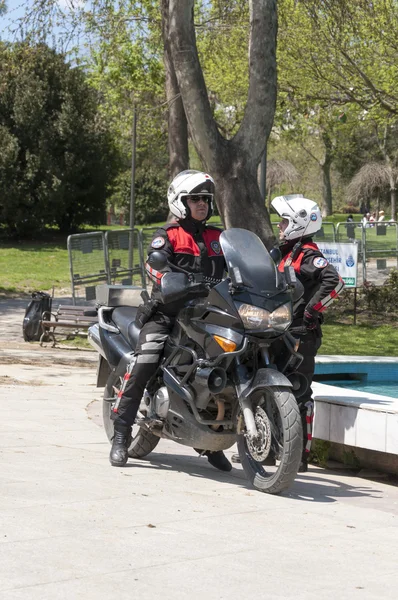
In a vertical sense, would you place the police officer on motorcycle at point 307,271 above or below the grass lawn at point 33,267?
above

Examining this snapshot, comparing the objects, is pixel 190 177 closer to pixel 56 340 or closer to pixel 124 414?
pixel 124 414

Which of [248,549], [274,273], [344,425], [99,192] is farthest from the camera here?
[99,192]

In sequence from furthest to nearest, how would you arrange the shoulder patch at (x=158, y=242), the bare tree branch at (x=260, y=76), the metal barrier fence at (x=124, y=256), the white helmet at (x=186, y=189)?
the metal barrier fence at (x=124, y=256), the bare tree branch at (x=260, y=76), the white helmet at (x=186, y=189), the shoulder patch at (x=158, y=242)

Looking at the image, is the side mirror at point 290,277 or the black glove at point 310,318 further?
the black glove at point 310,318

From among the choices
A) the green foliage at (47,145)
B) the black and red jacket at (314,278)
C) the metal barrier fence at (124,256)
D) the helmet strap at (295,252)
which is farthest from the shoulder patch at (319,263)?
the green foliage at (47,145)

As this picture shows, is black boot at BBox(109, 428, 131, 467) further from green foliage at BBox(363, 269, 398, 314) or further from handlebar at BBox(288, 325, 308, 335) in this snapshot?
green foliage at BBox(363, 269, 398, 314)

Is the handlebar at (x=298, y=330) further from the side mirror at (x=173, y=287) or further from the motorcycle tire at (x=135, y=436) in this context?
the motorcycle tire at (x=135, y=436)

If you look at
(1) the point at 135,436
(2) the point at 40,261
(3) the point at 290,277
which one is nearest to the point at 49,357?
(1) the point at 135,436

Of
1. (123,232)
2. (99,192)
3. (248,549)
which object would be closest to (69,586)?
(248,549)

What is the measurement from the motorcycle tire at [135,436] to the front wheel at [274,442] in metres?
1.01

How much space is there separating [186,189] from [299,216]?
0.84 meters

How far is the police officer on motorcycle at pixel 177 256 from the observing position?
20.8 feet

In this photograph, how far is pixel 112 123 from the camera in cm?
4328

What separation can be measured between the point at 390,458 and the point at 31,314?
1079 centimetres
